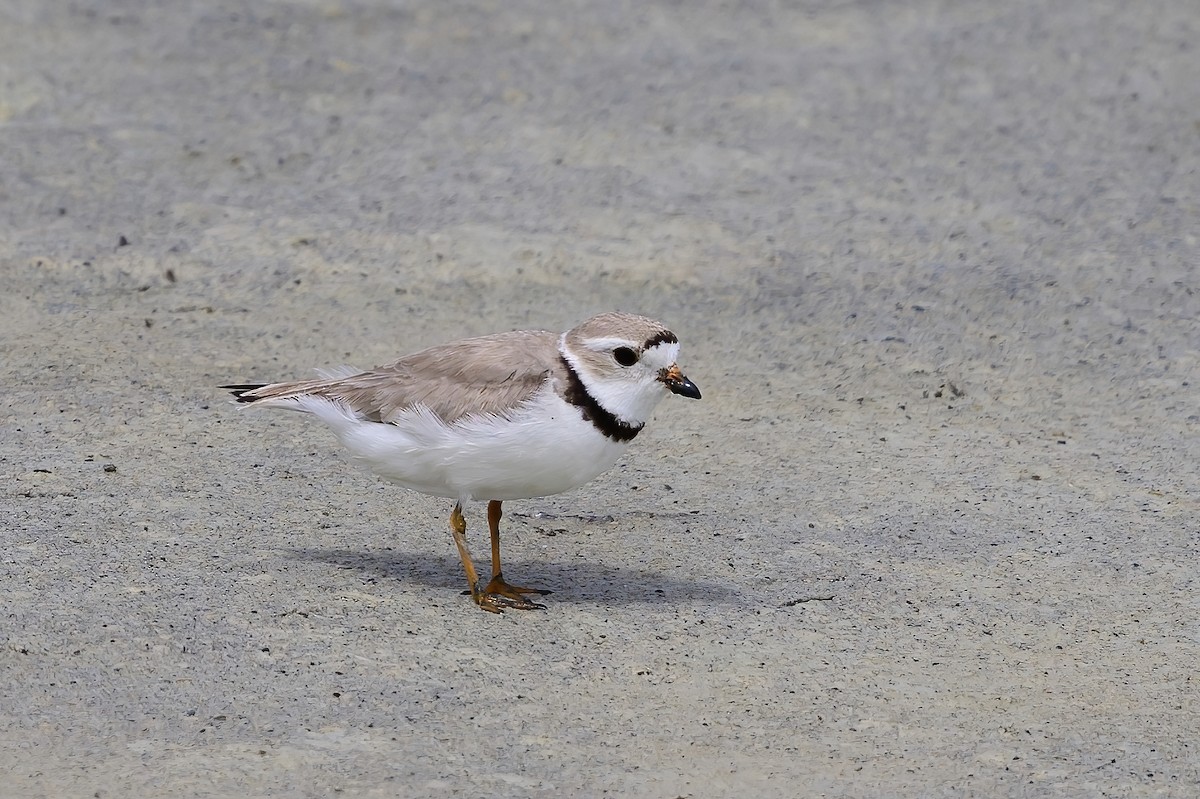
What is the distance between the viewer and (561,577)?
636cm

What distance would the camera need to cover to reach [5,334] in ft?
27.7

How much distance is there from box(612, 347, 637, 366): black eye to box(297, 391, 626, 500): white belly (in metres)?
0.24

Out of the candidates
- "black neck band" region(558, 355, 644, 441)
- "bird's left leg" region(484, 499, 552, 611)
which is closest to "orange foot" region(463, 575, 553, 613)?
"bird's left leg" region(484, 499, 552, 611)

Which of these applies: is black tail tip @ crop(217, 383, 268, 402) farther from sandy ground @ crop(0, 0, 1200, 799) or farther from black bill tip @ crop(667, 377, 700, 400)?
black bill tip @ crop(667, 377, 700, 400)

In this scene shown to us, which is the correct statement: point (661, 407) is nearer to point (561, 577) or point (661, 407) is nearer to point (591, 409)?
point (561, 577)

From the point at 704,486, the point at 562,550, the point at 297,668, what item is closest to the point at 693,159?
the point at 704,486

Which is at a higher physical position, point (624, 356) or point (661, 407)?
point (624, 356)

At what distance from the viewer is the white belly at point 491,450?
561 centimetres

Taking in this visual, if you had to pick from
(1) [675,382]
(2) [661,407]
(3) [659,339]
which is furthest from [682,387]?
(2) [661,407]

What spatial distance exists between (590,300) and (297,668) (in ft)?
14.0

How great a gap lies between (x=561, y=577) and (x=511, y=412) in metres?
0.99

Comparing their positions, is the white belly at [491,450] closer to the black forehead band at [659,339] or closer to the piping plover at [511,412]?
the piping plover at [511,412]

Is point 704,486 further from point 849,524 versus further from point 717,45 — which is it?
point 717,45

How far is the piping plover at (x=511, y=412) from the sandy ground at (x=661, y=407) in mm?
490
